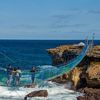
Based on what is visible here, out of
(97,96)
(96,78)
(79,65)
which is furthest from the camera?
(79,65)

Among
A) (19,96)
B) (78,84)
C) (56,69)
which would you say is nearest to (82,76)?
(78,84)

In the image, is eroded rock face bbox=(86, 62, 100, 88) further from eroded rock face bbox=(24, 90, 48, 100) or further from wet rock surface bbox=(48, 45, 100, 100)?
eroded rock face bbox=(24, 90, 48, 100)

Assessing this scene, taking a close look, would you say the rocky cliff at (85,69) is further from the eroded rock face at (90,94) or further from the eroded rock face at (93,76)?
the eroded rock face at (90,94)

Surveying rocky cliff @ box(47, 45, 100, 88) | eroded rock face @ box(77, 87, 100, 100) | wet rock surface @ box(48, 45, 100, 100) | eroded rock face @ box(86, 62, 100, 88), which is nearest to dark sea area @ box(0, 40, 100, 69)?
wet rock surface @ box(48, 45, 100, 100)

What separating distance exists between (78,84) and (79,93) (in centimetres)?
183

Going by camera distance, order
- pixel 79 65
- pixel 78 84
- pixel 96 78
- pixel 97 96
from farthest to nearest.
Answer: pixel 79 65, pixel 78 84, pixel 96 78, pixel 97 96

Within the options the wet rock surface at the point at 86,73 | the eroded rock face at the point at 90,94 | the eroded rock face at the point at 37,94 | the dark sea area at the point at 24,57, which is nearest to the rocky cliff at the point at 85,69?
the wet rock surface at the point at 86,73

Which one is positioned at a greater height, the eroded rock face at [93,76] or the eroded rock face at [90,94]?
the eroded rock face at [93,76]

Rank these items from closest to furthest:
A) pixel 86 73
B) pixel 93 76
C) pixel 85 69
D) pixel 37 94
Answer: pixel 37 94 < pixel 93 76 < pixel 86 73 < pixel 85 69

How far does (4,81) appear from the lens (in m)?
Answer: 27.0

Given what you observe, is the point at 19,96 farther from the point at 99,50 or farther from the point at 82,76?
the point at 99,50

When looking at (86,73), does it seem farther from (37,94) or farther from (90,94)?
(37,94)

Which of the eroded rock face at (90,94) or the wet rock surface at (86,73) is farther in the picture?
the wet rock surface at (86,73)

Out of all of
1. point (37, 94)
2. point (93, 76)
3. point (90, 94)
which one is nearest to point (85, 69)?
→ point (93, 76)
